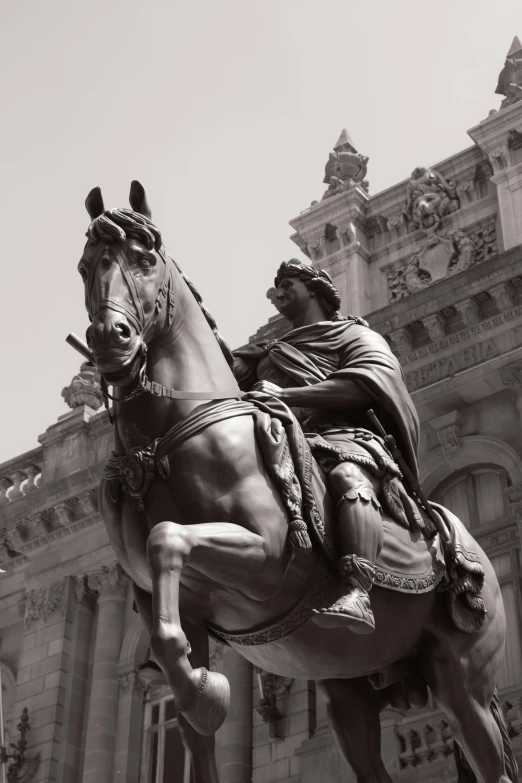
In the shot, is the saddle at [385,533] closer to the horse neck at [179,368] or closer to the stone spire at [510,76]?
the horse neck at [179,368]

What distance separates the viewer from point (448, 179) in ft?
78.7

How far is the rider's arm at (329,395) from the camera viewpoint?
6.72 meters

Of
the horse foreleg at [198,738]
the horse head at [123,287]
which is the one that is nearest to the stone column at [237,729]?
the horse foreleg at [198,738]

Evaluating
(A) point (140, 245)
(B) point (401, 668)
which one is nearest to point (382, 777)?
(B) point (401, 668)

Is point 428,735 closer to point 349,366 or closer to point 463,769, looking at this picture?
point 463,769

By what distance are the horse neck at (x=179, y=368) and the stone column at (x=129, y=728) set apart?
14.9 metres

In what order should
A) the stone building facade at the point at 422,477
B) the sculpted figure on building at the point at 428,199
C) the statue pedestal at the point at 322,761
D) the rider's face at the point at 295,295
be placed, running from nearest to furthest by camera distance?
1. the rider's face at the point at 295,295
2. the statue pedestal at the point at 322,761
3. the stone building facade at the point at 422,477
4. the sculpted figure on building at the point at 428,199

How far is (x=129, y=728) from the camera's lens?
20.6 m

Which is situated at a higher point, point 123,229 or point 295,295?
point 295,295

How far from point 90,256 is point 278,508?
147 cm

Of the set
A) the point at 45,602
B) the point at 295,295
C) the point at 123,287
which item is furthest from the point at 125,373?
the point at 45,602

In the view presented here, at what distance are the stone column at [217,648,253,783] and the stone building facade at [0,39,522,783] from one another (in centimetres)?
2

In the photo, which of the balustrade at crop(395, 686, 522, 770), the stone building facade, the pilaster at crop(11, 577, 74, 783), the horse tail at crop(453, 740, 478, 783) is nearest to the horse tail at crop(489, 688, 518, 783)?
the horse tail at crop(453, 740, 478, 783)

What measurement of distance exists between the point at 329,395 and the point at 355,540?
925 millimetres
